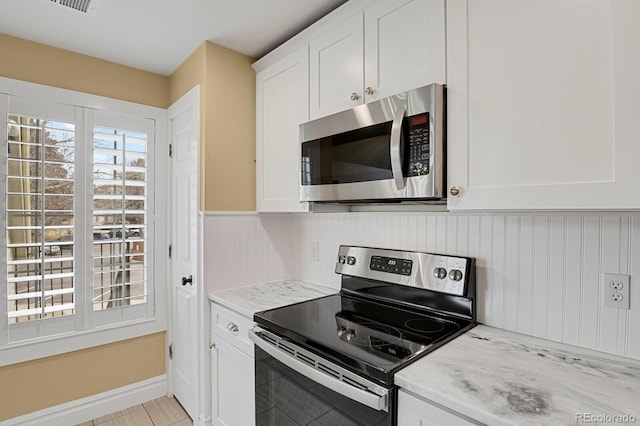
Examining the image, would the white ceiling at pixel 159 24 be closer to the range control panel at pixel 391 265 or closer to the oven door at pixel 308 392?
the range control panel at pixel 391 265

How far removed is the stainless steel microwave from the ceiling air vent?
120 centimetres

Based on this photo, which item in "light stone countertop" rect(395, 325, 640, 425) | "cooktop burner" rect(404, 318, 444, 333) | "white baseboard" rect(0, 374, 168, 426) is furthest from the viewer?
"white baseboard" rect(0, 374, 168, 426)

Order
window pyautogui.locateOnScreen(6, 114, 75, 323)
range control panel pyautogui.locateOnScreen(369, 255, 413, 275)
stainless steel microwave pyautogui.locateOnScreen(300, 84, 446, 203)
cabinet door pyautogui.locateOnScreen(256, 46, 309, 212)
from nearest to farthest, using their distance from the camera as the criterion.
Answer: stainless steel microwave pyautogui.locateOnScreen(300, 84, 446, 203), range control panel pyautogui.locateOnScreen(369, 255, 413, 275), cabinet door pyautogui.locateOnScreen(256, 46, 309, 212), window pyautogui.locateOnScreen(6, 114, 75, 323)

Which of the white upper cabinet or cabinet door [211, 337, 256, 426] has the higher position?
the white upper cabinet

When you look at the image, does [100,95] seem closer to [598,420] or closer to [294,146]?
[294,146]

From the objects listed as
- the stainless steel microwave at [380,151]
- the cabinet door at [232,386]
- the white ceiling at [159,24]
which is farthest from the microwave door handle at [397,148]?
the cabinet door at [232,386]

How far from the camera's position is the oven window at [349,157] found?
52.8 inches

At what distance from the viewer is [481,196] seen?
1.09m

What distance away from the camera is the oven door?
99 centimetres

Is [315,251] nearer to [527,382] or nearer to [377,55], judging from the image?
[377,55]

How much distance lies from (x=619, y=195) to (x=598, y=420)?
Result: 1.74 ft

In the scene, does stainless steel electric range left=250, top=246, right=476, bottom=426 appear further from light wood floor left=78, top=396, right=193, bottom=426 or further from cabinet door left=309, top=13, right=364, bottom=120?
light wood floor left=78, top=396, right=193, bottom=426

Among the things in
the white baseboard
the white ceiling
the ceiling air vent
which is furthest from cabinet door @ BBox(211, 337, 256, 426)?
the ceiling air vent

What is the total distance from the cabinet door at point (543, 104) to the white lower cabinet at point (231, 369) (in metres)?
1.20
